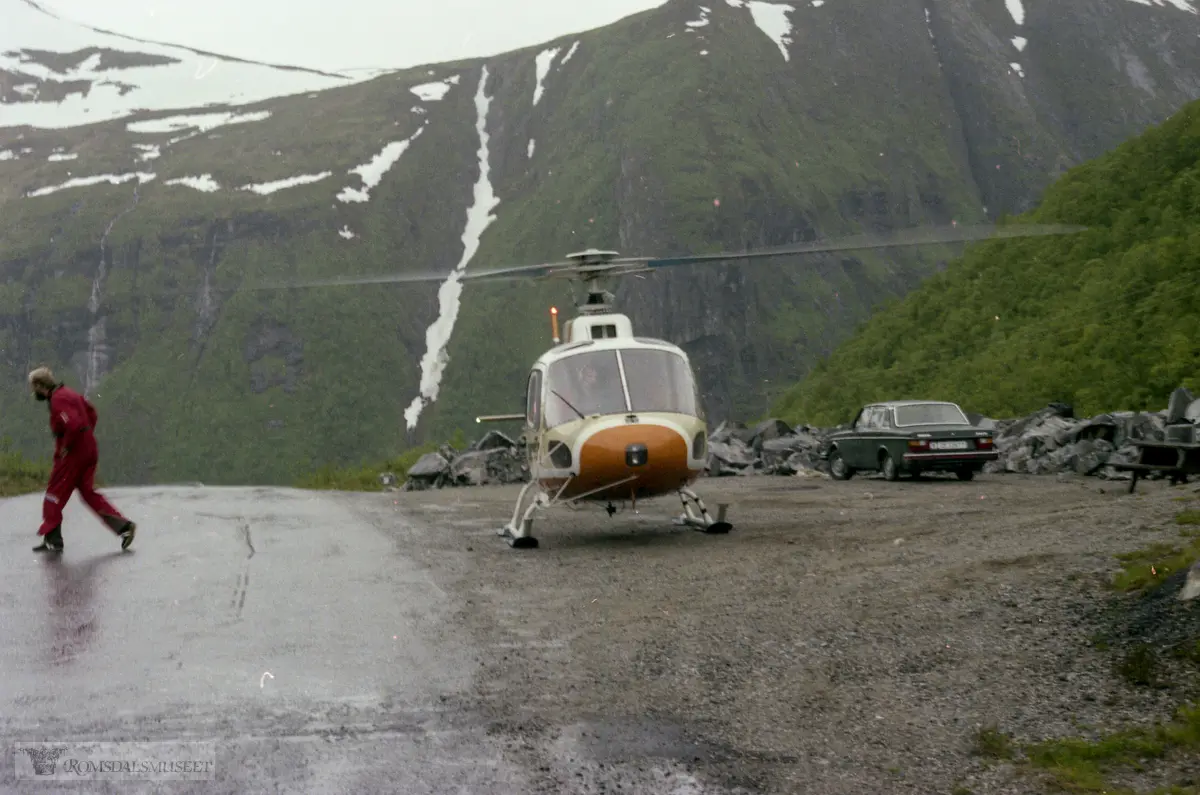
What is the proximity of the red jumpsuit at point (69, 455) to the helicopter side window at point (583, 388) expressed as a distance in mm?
4869

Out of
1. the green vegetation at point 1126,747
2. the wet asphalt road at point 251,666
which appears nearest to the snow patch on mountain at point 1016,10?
the wet asphalt road at point 251,666

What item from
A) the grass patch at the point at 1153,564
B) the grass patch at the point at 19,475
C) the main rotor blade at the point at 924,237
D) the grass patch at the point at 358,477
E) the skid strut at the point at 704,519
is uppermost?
the main rotor blade at the point at 924,237

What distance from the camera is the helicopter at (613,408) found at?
43.6 ft

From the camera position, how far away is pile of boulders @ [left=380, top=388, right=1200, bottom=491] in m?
21.6

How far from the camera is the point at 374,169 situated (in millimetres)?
166750

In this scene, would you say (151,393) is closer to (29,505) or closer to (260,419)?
(260,419)

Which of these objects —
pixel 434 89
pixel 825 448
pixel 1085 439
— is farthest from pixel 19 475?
pixel 434 89

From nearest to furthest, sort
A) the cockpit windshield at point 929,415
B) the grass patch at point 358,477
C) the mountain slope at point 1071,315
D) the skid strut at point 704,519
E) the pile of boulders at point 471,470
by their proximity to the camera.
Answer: the skid strut at point 704,519 < the cockpit windshield at point 929,415 < the mountain slope at point 1071,315 < the pile of boulders at point 471,470 < the grass patch at point 358,477

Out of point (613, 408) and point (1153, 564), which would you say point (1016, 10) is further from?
point (1153, 564)

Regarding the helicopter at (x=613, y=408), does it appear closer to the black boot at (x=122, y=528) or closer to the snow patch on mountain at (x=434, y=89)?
the black boot at (x=122, y=528)

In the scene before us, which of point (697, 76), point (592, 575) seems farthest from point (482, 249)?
point (592, 575)

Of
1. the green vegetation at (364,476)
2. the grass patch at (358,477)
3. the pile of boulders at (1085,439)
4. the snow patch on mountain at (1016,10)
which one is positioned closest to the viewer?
the pile of boulders at (1085,439)

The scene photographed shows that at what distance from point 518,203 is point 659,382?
5824 inches

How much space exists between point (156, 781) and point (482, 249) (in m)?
153
